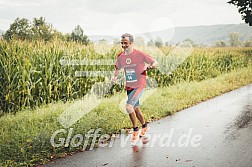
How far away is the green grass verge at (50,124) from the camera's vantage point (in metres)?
5.21

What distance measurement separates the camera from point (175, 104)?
9961 mm

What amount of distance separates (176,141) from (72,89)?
16.8 feet

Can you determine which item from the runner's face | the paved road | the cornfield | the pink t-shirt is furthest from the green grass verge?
the runner's face

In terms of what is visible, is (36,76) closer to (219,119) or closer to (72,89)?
(72,89)

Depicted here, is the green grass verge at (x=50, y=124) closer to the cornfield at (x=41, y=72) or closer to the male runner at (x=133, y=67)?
the cornfield at (x=41, y=72)

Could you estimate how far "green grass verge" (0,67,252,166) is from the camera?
521 cm

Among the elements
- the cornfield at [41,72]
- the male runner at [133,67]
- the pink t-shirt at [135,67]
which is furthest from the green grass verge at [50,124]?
the pink t-shirt at [135,67]

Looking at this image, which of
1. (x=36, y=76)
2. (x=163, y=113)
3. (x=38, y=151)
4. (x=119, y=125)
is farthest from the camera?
(x=36, y=76)

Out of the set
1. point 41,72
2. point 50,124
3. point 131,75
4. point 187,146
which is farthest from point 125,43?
point 41,72

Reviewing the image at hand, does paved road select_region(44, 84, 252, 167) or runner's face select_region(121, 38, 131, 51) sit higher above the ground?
runner's face select_region(121, 38, 131, 51)

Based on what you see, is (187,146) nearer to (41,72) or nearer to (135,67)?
(135,67)

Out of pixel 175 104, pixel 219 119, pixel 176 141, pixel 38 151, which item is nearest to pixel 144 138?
pixel 176 141

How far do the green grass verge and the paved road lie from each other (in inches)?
15.6

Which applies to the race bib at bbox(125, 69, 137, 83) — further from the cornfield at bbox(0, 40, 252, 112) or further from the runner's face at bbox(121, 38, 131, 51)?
the cornfield at bbox(0, 40, 252, 112)
